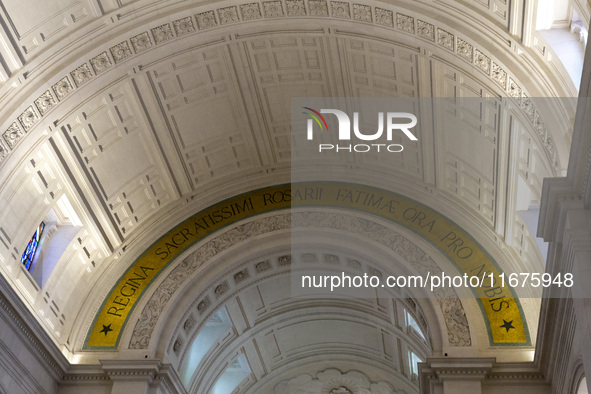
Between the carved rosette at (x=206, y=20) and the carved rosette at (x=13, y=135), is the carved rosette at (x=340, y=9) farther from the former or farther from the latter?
the carved rosette at (x=13, y=135)

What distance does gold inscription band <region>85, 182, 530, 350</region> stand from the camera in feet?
49.3

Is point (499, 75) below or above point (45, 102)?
below

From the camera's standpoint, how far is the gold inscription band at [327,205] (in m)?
15.0

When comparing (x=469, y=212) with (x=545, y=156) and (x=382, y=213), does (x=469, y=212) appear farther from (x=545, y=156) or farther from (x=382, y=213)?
(x=545, y=156)

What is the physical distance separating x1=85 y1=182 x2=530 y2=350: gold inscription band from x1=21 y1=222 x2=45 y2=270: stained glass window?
2.18 metres

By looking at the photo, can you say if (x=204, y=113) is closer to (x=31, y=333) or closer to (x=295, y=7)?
(x=295, y=7)

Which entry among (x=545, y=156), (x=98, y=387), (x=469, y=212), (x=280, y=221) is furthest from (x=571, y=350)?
(x=98, y=387)

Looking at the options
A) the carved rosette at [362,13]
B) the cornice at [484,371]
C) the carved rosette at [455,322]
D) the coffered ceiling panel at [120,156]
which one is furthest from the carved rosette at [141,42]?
the cornice at [484,371]

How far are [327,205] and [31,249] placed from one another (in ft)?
22.0

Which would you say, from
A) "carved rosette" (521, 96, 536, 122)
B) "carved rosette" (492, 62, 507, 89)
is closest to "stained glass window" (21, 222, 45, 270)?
"carved rosette" (492, 62, 507, 89)

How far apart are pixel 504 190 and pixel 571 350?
12.9 feet

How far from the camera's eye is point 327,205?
17.2 m

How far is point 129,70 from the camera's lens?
14289 millimetres

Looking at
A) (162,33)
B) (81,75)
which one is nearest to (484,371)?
(162,33)
